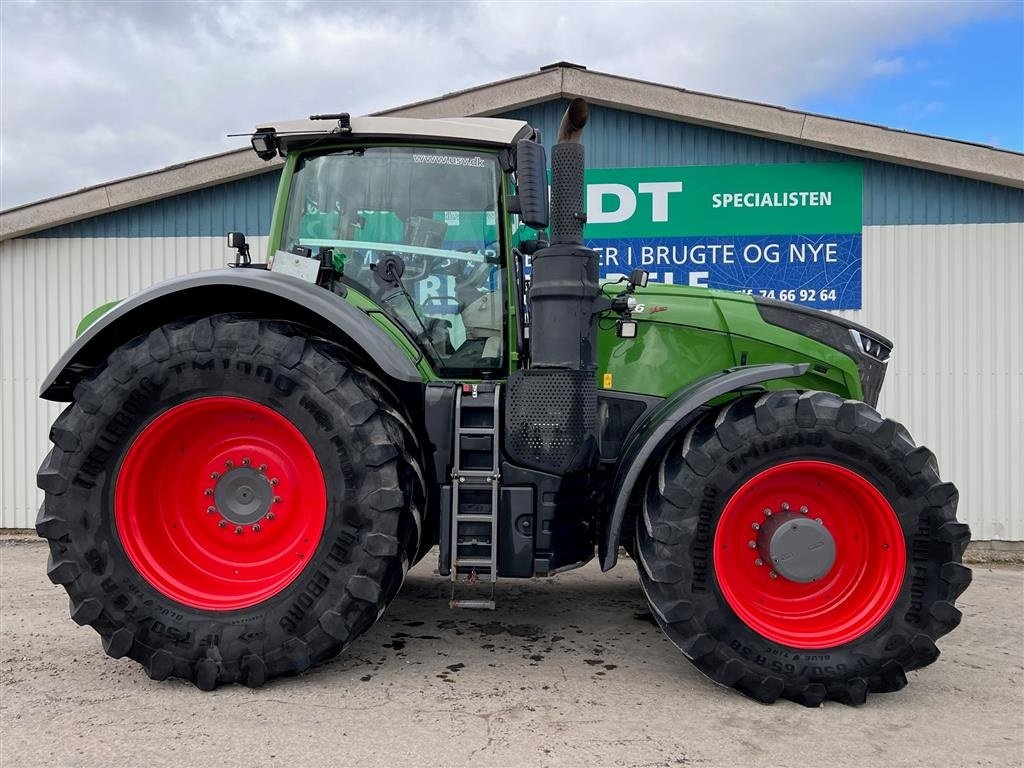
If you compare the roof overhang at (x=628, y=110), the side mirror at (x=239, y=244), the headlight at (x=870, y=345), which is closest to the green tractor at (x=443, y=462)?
the side mirror at (x=239, y=244)

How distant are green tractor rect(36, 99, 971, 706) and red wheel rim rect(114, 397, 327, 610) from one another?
0.4 inches

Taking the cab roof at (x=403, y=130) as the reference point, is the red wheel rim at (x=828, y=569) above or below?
below

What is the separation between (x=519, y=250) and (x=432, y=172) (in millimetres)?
581

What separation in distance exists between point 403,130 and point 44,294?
5.25 meters

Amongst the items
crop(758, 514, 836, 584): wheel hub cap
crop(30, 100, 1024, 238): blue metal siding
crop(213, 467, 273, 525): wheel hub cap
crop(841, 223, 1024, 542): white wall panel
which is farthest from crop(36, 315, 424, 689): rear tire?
crop(841, 223, 1024, 542): white wall panel

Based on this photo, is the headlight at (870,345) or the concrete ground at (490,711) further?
the headlight at (870,345)

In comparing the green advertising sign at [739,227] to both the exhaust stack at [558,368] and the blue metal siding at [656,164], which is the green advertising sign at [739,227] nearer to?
the blue metal siding at [656,164]

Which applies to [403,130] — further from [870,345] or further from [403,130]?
[870,345]

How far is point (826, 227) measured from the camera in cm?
637

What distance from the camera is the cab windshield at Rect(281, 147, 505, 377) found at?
3.48 meters

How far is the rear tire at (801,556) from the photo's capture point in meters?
2.90

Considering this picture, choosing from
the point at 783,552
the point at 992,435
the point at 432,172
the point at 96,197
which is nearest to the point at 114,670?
the point at 432,172

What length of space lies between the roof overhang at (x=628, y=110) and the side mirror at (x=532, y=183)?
11.0 feet

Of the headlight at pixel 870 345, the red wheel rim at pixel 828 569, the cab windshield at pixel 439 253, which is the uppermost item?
the cab windshield at pixel 439 253
